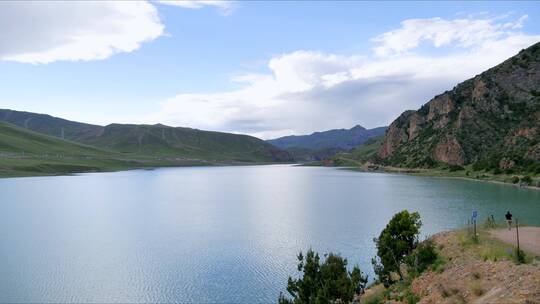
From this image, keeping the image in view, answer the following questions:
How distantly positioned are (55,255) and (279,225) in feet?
98.9

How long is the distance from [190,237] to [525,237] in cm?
3856

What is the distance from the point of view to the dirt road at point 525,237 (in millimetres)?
29188

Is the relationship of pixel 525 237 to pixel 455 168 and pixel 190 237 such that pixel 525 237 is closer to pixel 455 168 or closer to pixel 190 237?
pixel 190 237

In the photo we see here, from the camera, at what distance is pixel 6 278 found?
3934cm

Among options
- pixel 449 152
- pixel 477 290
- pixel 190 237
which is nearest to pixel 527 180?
pixel 449 152

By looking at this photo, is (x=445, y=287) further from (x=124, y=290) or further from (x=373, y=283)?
(x=124, y=290)

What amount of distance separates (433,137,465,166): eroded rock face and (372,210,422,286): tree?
153434 mm

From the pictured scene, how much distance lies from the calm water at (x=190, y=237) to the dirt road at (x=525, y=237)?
11215mm

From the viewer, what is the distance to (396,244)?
107 ft

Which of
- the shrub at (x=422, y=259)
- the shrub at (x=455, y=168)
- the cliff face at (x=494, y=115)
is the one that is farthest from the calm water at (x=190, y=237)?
the cliff face at (x=494, y=115)

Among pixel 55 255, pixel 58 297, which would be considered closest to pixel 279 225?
pixel 55 255

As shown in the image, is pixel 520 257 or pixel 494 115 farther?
pixel 494 115

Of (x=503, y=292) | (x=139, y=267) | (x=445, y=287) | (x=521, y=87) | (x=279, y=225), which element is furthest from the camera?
(x=521, y=87)

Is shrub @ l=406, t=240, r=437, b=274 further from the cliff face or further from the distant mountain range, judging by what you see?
the cliff face
